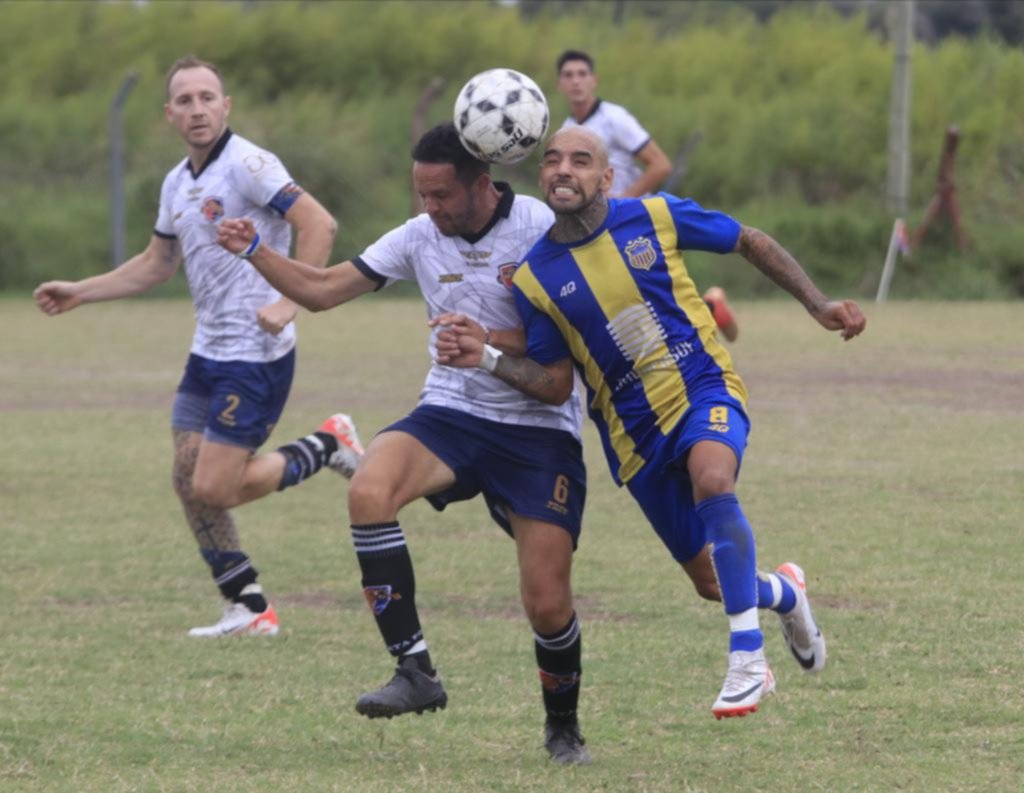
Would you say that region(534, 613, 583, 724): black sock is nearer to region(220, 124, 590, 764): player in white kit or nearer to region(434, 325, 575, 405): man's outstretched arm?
region(220, 124, 590, 764): player in white kit

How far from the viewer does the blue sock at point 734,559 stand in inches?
201

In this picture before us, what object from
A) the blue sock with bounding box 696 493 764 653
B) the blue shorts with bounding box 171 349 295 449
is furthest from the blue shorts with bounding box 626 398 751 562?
the blue shorts with bounding box 171 349 295 449

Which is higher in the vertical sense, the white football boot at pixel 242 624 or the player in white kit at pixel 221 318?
the player in white kit at pixel 221 318

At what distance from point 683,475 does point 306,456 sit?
Answer: 316cm

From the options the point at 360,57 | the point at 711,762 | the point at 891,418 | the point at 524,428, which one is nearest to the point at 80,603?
the point at 524,428

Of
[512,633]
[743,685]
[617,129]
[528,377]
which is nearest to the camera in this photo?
[743,685]

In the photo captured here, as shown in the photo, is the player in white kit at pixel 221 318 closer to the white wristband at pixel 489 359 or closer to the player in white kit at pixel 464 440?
the player in white kit at pixel 464 440

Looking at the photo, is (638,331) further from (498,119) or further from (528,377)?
(498,119)

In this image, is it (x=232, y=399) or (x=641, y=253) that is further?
(x=232, y=399)

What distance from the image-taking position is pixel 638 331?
17.5 feet

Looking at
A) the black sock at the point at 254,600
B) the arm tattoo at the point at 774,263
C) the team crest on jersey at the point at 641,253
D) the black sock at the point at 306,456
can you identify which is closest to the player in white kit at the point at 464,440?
the team crest on jersey at the point at 641,253

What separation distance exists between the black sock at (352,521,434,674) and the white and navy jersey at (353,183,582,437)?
486 millimetres

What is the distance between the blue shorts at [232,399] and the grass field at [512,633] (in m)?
0.77

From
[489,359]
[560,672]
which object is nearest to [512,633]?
[560,672]
